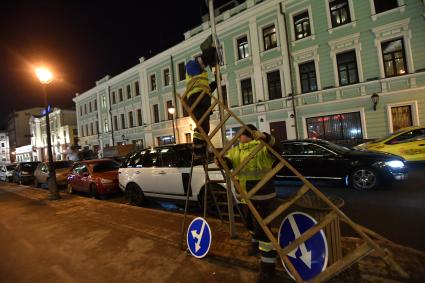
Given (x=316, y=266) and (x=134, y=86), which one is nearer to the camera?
(x=316, y=266)

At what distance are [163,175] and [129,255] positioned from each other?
9.90 feet

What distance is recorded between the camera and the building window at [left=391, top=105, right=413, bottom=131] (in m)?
13.8

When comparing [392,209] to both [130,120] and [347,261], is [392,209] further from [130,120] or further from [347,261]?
[130,120]

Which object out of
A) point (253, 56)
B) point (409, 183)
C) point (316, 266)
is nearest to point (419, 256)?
point (316, 266)

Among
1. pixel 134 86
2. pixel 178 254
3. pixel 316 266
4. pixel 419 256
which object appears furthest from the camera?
pixel 134 86

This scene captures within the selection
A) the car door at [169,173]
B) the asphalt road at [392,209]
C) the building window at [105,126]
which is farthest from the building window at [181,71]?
the asphalt road at [392,209]

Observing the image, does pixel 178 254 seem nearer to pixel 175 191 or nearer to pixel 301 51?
pixel 175 191

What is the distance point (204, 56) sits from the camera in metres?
4.32

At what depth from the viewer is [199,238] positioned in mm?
4008

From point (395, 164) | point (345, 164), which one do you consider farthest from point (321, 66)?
point (395, 164)

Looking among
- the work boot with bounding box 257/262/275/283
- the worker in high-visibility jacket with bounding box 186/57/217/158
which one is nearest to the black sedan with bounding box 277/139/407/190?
the worker in high-visibility jacket with bounding box 186/57/217/158

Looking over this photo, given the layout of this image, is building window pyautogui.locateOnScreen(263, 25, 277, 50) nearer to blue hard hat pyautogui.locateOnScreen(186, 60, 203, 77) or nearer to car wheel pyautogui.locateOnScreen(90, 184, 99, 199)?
car wheel pyautogui.locateOnScreen(90, 184, 99, 199)

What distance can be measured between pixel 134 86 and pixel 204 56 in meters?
27.2

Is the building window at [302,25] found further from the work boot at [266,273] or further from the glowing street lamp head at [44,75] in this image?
the work boot at [266,273]
